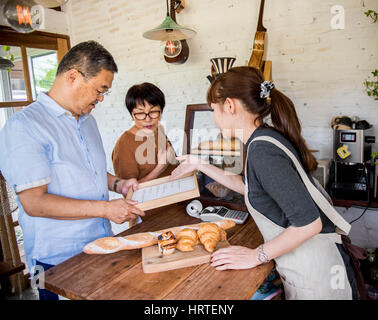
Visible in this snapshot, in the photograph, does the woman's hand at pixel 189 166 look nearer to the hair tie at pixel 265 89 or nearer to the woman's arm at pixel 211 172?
the woman's arm at pixel 211 172

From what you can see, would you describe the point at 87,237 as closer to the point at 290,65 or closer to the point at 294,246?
the point at 294,246

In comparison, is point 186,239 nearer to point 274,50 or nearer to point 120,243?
point 120,243

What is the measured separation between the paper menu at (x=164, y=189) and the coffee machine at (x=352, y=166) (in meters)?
1.19

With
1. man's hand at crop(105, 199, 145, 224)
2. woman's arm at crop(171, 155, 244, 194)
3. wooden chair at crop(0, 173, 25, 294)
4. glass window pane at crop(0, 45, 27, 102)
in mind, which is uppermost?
glass window pane at crop(0, 45, 27, 102)

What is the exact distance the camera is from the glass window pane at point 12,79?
3.28 metres

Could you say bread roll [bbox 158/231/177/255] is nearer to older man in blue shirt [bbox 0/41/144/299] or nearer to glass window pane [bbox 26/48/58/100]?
older man in blue shirt [bbox 0/41/144/299]

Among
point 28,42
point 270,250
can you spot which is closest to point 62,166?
point 270,250

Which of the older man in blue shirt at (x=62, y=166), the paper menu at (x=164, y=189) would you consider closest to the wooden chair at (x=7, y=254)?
the older man in blue shirt at (x=62, y=166)

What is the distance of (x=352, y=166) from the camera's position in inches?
89.4

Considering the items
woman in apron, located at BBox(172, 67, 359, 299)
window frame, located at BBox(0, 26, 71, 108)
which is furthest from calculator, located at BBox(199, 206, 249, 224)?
window frame, located at BBox(0, 26, 71, 108)

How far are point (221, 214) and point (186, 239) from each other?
38 centimetres

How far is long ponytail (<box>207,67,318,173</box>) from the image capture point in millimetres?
1233

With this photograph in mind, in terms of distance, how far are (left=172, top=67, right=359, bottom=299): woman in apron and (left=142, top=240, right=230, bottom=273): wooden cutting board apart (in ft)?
0.19
